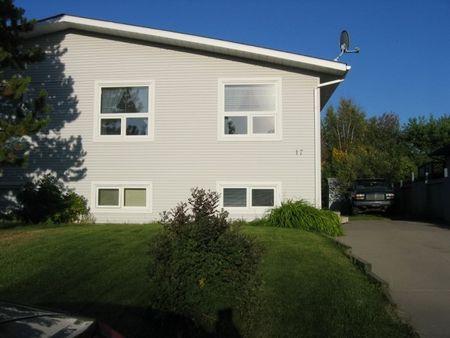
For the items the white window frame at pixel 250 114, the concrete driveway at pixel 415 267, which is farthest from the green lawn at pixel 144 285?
the white window frame at pixel 250 114

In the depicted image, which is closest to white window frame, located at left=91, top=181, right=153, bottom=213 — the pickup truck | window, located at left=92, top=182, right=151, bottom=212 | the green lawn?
window, located at left=92, top=182, right=151, bottom=212

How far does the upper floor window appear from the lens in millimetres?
14808

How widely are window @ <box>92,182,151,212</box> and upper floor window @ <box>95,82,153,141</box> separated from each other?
1.27 m

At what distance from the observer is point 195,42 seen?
1435cm

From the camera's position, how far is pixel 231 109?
14.6 metres

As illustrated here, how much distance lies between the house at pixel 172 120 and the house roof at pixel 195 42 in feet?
0.09

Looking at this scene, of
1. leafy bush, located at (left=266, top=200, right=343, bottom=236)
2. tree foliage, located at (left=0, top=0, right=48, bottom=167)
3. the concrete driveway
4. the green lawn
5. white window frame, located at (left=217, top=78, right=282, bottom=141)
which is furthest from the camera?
white window frame, located at (left=217, top=78, right=282, bottom=141)

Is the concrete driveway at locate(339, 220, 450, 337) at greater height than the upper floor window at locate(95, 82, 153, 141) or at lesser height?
lesser

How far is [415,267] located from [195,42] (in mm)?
8249

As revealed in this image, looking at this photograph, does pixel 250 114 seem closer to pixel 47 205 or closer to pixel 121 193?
pixel 121 193

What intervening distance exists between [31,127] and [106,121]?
4.21m

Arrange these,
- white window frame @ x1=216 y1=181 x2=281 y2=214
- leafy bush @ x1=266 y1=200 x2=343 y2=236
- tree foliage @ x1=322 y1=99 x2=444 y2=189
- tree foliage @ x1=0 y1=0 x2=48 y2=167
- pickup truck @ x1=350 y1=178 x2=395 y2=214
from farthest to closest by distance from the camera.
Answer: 1. tree foliage @ x1=322 y1=99 x2=444 y2=189
2. pickup truck @ x1=350 y1=178 x2=395 y2=214
3. white window frame @ x1=216 y1=181 x2=281 y2=214
4. leafy bush @ x1=266 y1=200 x2=343 y2=236
5. tree foliage @ x1=0 y1=0 x2=48 y2=167

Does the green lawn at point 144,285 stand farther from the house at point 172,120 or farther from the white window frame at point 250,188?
the house at point 172,120

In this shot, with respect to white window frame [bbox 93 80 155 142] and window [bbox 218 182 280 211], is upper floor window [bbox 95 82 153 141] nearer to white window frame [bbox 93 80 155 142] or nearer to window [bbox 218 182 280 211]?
Result: white window frame [bbox 93 80 155 142]
